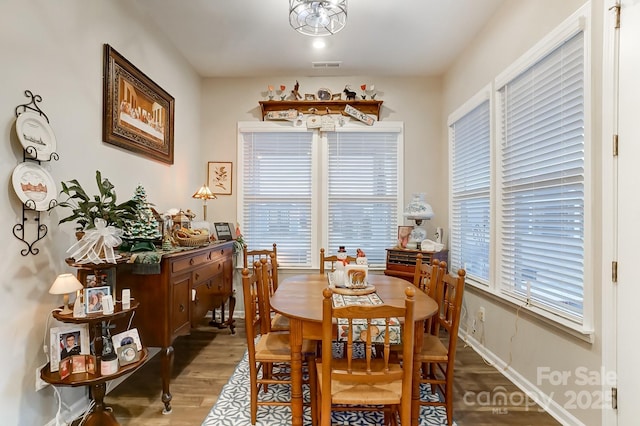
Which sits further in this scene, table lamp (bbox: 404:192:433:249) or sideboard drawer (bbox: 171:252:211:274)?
table lamp (bbox: 404:192:433:249)

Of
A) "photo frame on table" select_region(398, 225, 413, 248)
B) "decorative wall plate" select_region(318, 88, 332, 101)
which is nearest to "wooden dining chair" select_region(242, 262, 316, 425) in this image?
"photo frame on table" select_region(398, 225, 413, 248)

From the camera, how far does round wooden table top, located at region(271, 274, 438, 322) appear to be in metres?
1.84

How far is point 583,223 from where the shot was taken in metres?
1.92

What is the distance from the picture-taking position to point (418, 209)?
12.6 feet

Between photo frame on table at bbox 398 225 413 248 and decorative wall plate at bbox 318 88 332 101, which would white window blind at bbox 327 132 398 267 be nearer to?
photo frame on table at bbox 398 225 413 248

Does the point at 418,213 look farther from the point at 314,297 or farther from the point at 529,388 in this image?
the point at 314,297

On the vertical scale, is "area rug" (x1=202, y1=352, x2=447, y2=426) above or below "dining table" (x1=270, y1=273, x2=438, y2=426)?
below

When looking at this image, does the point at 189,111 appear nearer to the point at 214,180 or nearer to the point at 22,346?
the point at 214,180

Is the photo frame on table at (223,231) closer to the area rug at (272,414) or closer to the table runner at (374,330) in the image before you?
the area rug at (272,414)

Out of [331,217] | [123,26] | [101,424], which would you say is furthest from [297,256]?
[123,26]

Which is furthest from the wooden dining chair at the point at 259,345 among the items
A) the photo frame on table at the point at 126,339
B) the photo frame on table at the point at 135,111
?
the photo frame on table at the point at 135,111

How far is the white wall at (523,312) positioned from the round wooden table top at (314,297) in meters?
0.88

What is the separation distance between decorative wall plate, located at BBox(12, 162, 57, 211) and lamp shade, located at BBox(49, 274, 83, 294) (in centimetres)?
42

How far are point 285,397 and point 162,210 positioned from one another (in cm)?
209
